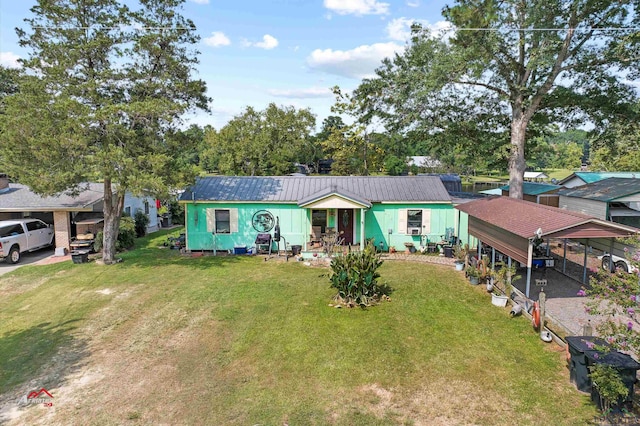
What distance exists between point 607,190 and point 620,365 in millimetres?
15624

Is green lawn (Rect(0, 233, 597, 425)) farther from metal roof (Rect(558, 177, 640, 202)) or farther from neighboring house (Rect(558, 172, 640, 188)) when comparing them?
neighboring house (Rect(558, 172, 640, 188))

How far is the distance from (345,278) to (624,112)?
1517cm

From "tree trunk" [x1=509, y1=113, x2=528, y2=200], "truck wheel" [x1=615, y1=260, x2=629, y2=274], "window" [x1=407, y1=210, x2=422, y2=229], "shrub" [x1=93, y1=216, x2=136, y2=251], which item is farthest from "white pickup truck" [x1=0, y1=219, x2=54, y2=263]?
"truck wheel" [x1=615, y1=260, x2=629, y2=274]

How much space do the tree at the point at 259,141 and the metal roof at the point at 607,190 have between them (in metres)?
23.9

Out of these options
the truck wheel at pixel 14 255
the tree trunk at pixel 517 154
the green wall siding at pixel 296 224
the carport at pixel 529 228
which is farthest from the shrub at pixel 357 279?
the truck wheel at pixel 14 255

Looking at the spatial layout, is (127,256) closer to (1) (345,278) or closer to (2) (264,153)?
(1) (345,278)

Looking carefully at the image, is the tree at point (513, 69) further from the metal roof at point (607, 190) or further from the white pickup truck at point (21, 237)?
the white pickup truck at point (21, 237)

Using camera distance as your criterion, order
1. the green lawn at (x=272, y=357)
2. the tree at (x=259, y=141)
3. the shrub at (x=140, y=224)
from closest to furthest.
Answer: the green lawn at (x=272, y=357)
the shrub at (x=140, y=224)
the tree at (x=259, y=141)

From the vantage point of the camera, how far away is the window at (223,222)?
58.6 feet

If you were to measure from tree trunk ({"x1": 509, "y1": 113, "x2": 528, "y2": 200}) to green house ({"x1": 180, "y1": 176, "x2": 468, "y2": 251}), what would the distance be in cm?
308

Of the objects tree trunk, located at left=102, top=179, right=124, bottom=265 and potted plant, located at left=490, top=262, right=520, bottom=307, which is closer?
potted plant, located at left=490, top=262, right=520, bottom=307

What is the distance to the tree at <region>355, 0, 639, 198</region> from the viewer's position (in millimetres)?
14969

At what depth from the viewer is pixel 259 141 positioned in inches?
1394

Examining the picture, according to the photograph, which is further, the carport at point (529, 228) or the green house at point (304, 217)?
the green house at point (304, 217)
